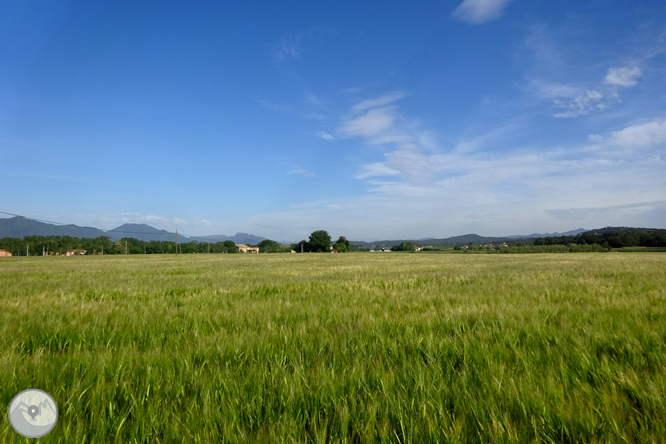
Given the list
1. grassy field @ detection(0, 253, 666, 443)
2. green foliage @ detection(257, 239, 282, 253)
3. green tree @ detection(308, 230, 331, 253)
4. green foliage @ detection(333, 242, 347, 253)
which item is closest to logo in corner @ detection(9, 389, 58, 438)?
grassy field @ detection(0, 253, 666, 443)

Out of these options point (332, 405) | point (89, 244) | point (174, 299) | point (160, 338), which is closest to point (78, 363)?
point (160, 338)

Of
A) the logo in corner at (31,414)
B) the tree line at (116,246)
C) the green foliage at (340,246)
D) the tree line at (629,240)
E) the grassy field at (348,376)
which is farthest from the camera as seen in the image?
the green foliage at (340,246)

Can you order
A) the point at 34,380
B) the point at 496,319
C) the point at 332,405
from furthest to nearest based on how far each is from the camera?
the point at 496,319 → the point at 34,380 → the point at 332,405

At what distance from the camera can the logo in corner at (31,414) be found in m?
0.97

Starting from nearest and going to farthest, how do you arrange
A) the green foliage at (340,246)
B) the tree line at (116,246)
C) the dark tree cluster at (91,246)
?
the dark tree cluster at (91,246)
the tree line at (116,246)
the green foliage at (340,246)

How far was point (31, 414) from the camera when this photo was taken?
97cm

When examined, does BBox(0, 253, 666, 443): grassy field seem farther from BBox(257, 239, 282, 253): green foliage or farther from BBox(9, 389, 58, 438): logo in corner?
BBox(257, 239, 282, 253): green foliage

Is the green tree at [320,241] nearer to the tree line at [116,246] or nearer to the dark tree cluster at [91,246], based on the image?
the tree line at [116,246]

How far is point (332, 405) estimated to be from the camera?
1.73 metres

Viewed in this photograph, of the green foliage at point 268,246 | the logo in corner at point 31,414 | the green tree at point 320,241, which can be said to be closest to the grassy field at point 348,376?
the logo in corner at point 31,414

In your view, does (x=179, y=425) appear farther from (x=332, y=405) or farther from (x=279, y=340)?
(x=279, y=340)

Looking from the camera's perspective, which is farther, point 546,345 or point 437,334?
point 437,334

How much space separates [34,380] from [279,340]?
5.68 ft

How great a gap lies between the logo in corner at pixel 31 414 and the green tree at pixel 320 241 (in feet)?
387
